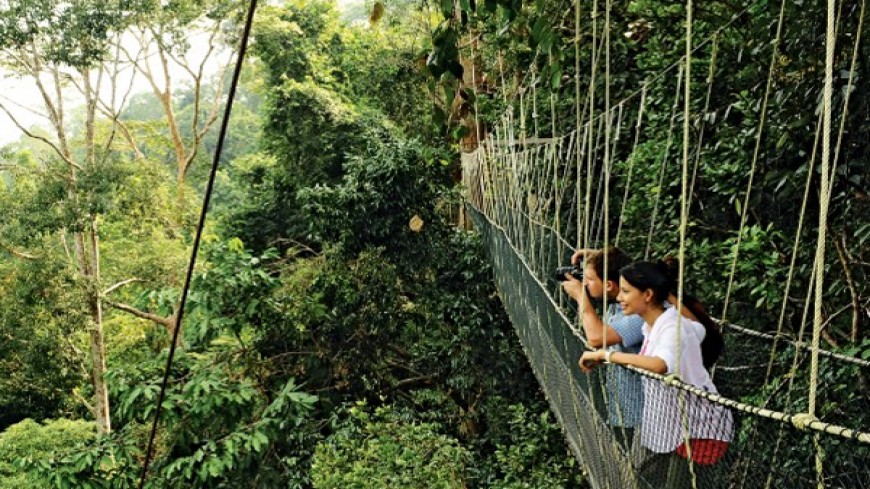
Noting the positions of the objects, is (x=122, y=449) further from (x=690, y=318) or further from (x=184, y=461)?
(x=690, y=318)

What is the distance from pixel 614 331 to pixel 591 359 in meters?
0.15

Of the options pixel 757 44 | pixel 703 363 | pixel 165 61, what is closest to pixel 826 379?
pixel 703 363

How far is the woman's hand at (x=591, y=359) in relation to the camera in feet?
5.12

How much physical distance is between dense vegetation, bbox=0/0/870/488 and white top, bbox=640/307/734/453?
41 centimetres

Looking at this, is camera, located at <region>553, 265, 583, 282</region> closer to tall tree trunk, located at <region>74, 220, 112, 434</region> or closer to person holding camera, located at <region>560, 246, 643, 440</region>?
person holding camera, located at <region>560, 246, 643, 440</region>

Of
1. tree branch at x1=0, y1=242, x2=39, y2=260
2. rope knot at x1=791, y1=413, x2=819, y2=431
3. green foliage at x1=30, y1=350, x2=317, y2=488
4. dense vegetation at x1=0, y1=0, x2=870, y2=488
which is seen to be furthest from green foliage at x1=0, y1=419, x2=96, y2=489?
rope knot at x1=791, y1=413, x2=819, y2=431

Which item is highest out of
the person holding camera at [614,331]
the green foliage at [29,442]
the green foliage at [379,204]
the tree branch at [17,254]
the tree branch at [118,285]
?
the person holding camera at [614,331]

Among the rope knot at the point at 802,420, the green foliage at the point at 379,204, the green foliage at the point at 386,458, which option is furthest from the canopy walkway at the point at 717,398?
the green foliage at the point at 379,204

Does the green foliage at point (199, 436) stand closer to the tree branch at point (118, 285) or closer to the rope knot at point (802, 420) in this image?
the tree branch at point (118, 285)

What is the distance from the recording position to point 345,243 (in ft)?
17.8

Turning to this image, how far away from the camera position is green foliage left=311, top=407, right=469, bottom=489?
173 inches

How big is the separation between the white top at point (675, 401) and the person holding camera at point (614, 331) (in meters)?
Answer: 0.07

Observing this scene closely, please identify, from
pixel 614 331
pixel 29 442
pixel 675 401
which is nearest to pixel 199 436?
pixel 29 442

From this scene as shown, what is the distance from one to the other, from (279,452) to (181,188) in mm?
4643
